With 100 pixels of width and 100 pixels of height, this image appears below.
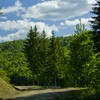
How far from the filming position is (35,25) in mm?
81312

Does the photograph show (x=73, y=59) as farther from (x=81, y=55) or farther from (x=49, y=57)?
(x=49, y=57)

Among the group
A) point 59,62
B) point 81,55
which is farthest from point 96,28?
point 59,62

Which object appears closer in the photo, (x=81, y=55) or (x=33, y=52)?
(x=81, y=55)

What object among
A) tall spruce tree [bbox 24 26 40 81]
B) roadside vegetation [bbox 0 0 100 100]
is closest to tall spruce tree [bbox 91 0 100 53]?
roadside vegetation [bbox 0 0 100 100]

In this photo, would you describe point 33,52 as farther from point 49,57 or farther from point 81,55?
point 81,55

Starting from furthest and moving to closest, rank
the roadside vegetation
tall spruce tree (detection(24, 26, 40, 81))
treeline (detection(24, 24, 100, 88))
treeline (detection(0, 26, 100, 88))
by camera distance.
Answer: tall spruce tree (detection(24, 26, 40, 81)), treeline (detection(24, 24, 100, 88)), treeline (detection(0, 26, 100, 88)), the roadside vegetation

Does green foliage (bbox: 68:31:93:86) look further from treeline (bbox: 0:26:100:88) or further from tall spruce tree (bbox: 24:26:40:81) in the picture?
tall spruce tree (bbox: 24:26:40:81)

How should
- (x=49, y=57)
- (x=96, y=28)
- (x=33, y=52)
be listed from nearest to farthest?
(x=96, y=28)
(x=49, y=57)
(x=33, y=52)

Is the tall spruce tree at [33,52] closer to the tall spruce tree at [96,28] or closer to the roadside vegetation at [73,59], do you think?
the roadside vegetation at [73,59]

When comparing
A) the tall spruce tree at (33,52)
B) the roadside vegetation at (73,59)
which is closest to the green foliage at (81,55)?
the roadside vegetation at (73,59)

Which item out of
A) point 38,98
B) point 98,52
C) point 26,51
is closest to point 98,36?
point 98,52

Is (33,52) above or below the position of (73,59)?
above

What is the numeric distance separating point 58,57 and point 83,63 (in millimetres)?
32950

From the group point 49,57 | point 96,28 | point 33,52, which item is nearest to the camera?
point 96,28
